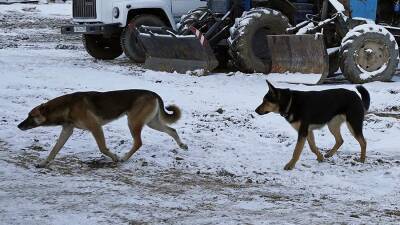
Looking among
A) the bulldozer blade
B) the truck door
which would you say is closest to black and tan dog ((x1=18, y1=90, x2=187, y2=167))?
the bulldozer blade

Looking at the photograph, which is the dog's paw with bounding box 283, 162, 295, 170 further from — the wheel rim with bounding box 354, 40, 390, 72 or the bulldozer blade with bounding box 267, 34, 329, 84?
the wheel rim with bounding box 354, 40, 390, 72

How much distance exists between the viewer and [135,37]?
16672 mm

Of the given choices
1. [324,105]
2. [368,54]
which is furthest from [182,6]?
[324,105]

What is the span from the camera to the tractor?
42.7 ft

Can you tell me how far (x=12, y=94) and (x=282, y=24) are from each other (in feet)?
19.0

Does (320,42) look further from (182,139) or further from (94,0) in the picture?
(94,0)

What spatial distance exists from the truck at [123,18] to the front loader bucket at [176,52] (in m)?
1.13

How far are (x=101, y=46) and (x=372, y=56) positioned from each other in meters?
8.18

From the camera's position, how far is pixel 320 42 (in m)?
12.8

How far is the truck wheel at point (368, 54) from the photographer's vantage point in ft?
42.3

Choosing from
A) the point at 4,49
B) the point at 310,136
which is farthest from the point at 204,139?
the point at 4,49

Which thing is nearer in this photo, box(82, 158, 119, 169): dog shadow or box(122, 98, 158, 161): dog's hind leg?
box(82, 158, 119, 169): dog shadow

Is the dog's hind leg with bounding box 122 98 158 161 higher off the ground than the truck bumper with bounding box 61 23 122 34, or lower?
higher

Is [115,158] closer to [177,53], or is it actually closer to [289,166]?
[289,166]
